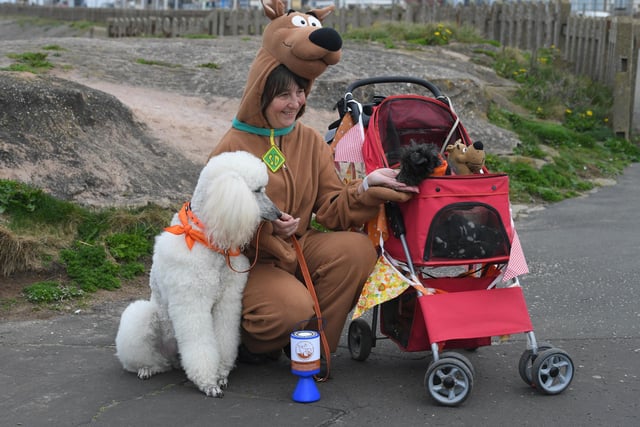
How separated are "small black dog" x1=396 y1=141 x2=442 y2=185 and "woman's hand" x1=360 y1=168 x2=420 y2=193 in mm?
28

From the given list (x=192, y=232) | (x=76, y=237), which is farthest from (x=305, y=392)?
(x=76, y=237)

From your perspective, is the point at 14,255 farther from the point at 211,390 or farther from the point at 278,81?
the point at 278,81

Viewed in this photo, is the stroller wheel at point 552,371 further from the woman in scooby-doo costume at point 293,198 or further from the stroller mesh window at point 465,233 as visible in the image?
the woman in scooby-doo costume at point 293,198

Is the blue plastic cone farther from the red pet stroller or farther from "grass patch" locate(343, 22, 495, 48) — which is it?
"grass patch" locate(343, 22, 495, 48)

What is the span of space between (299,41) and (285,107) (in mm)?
371

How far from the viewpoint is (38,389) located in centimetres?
443

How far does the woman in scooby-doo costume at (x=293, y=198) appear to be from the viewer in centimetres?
451

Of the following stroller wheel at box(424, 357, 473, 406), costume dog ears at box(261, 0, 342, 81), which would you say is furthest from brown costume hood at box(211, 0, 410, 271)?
stroller wheel at box(424, 357, 473, 406)

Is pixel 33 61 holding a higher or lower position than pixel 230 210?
higher

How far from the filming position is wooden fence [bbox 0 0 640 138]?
12.8 metres

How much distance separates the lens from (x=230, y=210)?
409 centimetres

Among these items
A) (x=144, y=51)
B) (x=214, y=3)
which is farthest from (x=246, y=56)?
(x=214, y=3)

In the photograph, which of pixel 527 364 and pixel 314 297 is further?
pixel 314 297

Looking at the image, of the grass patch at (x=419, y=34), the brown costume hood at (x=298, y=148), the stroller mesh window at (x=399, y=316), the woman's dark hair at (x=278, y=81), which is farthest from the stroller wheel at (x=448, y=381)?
the grass patch at (x=419, y=34)
